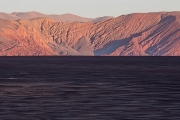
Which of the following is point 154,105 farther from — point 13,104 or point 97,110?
point 13,104

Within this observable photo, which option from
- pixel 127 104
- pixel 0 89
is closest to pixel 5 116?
pixel 127 104

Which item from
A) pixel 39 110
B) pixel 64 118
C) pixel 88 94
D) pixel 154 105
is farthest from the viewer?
pixel 88 94

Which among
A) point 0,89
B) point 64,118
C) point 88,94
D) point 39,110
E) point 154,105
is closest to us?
point 64,118

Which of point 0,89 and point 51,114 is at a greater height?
point 51,114

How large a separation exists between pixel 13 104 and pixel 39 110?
161 inches

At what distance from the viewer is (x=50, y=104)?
3756cm

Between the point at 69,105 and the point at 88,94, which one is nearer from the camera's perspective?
the point at 69,105

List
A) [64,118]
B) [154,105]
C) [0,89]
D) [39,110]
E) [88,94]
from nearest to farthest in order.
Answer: [64,118]
[39,110]
[154,105]
[88,94]
[0,89]

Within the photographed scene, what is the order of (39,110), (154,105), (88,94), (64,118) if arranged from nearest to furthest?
(64,118) → (39,110) → (154,105) → (88,94)

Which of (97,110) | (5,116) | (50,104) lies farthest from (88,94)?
(5,116)

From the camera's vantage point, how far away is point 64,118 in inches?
1196

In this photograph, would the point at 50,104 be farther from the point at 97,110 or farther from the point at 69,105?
the point at 97,110

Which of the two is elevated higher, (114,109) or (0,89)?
(114,109)

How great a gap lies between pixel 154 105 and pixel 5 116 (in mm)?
9851
